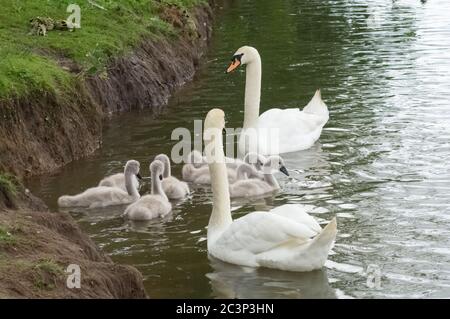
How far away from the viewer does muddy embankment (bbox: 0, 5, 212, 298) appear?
364 inches

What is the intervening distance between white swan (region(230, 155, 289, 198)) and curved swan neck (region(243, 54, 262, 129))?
1949mm

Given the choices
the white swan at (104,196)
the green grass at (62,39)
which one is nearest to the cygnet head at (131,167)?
the white swan at (104,196)

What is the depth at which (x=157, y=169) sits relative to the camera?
562 inches

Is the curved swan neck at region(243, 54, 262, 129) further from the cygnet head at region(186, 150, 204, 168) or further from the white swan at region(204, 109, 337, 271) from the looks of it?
the white swan at region(204, 109, 337, 271)

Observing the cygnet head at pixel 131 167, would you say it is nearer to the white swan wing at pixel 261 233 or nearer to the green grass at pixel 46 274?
the white swan wing at pixel 261 233

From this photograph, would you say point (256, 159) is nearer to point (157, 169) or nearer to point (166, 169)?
point (166, 169)

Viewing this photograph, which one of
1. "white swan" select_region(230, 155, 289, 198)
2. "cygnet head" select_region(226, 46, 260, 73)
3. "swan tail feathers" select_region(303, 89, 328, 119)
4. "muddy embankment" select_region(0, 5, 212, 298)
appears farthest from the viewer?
"cygnet head" select_region(226, 46, 260, 73)

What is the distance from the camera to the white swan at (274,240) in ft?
36.3

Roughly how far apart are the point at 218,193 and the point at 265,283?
1.50m

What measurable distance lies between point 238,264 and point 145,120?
7.71 meters

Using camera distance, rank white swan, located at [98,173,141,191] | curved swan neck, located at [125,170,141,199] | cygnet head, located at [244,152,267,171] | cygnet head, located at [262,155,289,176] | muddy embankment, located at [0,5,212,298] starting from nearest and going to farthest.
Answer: muddy embankment, located at [0,5,212,298] < curved swan neck, located at [125,170,141,199] < white swan, located at [98,173,141,191] < cygnet head, located at [262,155,289,176] < cygnet head, located at [244,152,267,171]

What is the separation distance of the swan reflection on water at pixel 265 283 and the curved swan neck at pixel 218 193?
21.5 inches

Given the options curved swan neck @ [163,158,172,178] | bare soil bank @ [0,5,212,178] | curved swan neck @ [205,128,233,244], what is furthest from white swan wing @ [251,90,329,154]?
curved swan neck @ [205,128,233,244]

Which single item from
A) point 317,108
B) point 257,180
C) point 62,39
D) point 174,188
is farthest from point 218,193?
point 62,39
